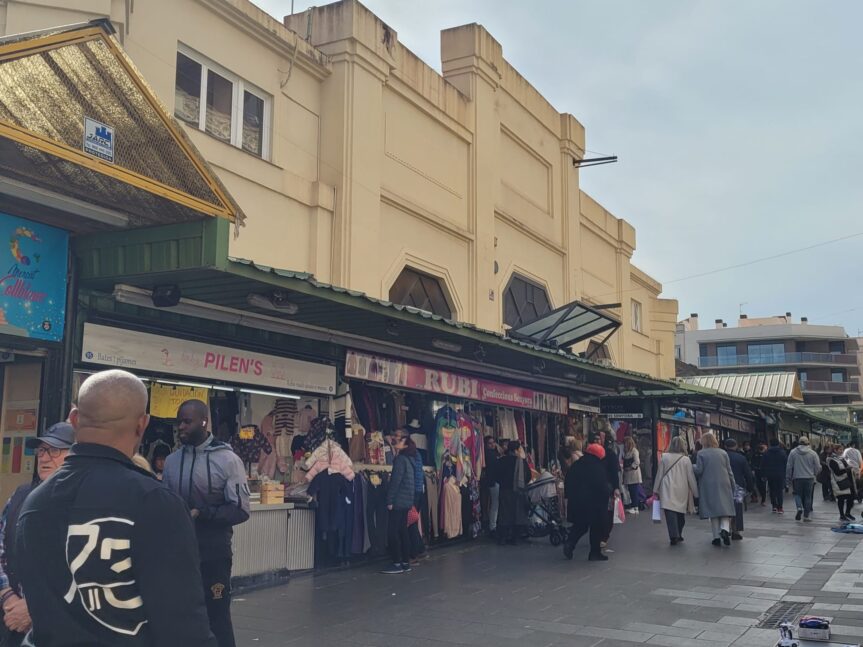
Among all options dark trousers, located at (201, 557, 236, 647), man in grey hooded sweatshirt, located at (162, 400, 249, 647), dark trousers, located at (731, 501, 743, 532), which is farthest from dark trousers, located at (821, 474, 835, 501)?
dark trousers, located at (201, 557, 236, 647)

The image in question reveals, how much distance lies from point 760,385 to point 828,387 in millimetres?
53748

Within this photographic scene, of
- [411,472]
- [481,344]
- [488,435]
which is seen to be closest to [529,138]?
[488,435]

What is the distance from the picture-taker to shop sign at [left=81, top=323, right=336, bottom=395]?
792 centimetres

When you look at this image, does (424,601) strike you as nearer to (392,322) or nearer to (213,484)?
(392,322)

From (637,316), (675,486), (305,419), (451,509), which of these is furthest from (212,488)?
(637,316)

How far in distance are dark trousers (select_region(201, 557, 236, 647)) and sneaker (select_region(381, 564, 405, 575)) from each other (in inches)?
220

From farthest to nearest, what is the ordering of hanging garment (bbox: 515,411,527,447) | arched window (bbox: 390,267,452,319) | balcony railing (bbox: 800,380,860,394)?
balcony railing (bbox: 800,380,860,394) → arched window (bbox: 390,267,452,319) → hanging garment (bbox: 515,411,527,447)

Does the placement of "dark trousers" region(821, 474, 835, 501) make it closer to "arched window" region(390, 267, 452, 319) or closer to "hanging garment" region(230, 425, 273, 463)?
"arched window" region(390, 267, 452, 319)

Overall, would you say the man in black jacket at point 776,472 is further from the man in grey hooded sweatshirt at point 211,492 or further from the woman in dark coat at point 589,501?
the man in grey hooded sweatshirt at point 211,492

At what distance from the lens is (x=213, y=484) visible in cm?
551

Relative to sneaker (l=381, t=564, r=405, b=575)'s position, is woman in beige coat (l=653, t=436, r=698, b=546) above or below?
above

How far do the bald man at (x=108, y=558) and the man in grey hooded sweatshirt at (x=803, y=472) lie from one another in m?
16.4

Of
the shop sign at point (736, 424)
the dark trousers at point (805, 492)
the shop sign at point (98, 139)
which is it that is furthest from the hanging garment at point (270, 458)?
the shop sign at point (736, 424)

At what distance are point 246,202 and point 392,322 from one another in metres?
3.67
